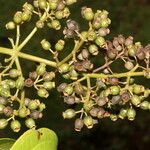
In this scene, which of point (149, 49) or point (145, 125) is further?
point (145, 125)

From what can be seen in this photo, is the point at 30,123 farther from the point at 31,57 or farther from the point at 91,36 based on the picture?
the point at 91,36

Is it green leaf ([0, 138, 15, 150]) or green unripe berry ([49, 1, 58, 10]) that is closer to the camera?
green leaf ([0, 138, 15, 150])

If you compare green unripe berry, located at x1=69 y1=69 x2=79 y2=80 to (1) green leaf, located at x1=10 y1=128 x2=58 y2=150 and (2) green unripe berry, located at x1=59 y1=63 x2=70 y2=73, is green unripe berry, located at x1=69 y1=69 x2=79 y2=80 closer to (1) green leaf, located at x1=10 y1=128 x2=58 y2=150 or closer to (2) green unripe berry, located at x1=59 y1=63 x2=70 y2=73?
(2) green unripe berry, located at x1=59 y1=63 x2=70 y2=73

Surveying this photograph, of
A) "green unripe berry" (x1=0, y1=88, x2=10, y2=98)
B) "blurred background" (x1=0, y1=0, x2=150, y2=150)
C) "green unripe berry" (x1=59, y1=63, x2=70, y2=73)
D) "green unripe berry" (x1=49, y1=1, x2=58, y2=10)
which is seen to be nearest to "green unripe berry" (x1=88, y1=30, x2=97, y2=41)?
"green unripe berry" (x1=59, y1=63, x2=70, y2=73)

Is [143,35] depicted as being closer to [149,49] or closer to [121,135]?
[121,135]

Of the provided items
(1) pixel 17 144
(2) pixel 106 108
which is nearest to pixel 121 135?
(2) pixel 106 108

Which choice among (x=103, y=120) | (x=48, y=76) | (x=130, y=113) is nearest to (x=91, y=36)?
(x=48, y=76)
